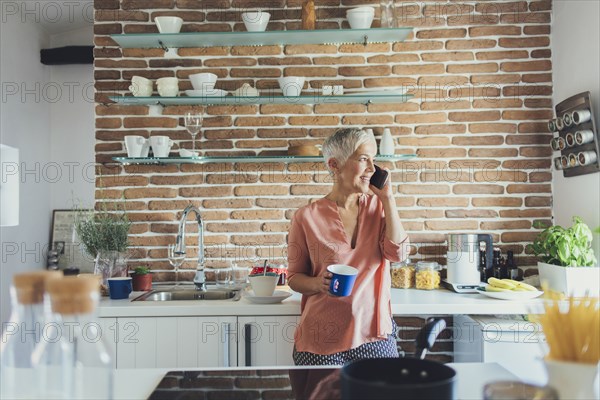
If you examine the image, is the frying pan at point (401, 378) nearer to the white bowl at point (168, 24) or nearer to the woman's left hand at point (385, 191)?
the woman's left hand at point (385, 191)

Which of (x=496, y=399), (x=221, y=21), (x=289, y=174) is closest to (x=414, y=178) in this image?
(x=289, y=174)

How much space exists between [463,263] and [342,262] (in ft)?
3.58

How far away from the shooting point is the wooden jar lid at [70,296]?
0.83 meters

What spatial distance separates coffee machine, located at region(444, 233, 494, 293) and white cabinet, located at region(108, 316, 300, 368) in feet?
3.15

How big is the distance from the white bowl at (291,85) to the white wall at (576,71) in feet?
4.94

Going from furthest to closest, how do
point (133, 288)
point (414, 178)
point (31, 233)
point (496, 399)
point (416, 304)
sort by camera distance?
1. point (31, 233)
2. point (414, 178)
3. point (133, 288)
4. point (416, 304)
5. point (496, 399)

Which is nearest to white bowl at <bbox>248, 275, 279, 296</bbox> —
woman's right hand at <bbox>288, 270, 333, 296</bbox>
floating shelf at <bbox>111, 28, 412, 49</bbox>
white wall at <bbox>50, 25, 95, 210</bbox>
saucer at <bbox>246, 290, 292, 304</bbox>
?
saucer at <bbox>246, 290, 292, 304</bbox>

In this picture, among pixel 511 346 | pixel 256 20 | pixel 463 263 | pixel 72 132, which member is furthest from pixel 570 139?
pixel 72 132

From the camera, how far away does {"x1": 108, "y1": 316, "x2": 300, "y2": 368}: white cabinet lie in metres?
2.69

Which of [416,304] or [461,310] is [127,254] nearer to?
[416,304]

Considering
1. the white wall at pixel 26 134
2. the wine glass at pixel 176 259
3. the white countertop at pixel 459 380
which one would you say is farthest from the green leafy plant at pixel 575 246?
the white wall at pixel 26 134

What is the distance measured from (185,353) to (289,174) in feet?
4.04

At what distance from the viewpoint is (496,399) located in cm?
96

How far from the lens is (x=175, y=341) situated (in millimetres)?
2699
